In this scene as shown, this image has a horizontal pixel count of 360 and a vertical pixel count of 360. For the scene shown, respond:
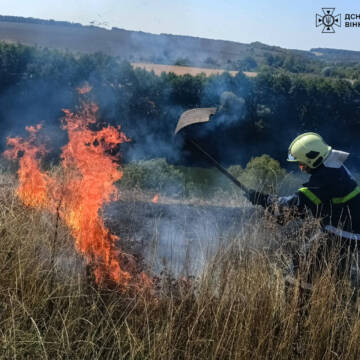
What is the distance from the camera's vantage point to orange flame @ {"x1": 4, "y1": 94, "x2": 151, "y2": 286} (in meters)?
3.81

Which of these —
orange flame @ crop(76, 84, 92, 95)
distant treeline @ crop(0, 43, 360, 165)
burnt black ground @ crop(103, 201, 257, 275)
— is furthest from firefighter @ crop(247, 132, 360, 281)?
distant treeline @ crop(0, 43, 360, 165)

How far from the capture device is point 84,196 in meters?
4.40

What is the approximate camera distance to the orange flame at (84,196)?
12.5 ft

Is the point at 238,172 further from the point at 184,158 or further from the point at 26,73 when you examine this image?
the point at 26,73

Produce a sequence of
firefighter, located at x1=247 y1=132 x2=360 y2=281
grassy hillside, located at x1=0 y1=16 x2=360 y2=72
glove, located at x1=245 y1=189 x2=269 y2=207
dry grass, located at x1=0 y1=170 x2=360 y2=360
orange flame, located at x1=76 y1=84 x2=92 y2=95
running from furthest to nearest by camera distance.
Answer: grassy hillside, located at x1=0 y1=16 x2=360 y2=72 < orange flame, located at x1=76 y1=84 x2=92 y2=95 < glove, located at x1=245 y1=189 x2=269 y2=207 < firefighter, located at x1=247 y1=132 x2=360 y2=281 < dry grass, located at x1=0 y1=170 x2=360 y2=360

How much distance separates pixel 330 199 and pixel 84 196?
2644mm

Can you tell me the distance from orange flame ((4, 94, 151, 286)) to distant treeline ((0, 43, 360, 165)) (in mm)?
15226

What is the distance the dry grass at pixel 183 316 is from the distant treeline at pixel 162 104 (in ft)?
56.0

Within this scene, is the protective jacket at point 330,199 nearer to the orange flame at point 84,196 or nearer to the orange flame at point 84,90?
the orange flame at point 84,196

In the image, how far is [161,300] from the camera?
3.10 meters

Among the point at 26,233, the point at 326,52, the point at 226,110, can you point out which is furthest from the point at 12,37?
the point at 326,52

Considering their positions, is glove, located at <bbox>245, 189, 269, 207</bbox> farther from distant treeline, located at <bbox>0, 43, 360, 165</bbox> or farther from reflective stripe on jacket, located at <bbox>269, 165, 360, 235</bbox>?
distant treeline, located at <bbox>0, 43, 360, 165</bbox>

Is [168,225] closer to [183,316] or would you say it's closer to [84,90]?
[183,316]

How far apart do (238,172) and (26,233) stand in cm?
1220
